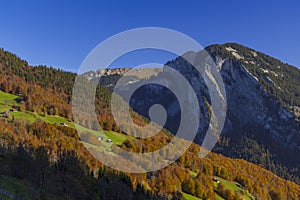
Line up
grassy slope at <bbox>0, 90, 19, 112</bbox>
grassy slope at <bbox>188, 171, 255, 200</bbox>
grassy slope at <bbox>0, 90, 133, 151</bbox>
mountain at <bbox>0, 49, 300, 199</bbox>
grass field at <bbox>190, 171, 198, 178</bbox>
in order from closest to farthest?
1. mountain at <bbox>0, 49, 300, 199</bbox>
2. grassy slope at <bbox>0, 90, 133, 151</bbox>
3. grassy slope at <bbox>0, 90, 19, 112</bbox>
4. grassy slope at <bbox>188, 171, 255, 200</bbox>
5. grass field at <bbox>190, 171, 198, 178</bbox>

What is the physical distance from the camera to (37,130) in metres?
157

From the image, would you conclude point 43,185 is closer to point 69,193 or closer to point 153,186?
point 69,193

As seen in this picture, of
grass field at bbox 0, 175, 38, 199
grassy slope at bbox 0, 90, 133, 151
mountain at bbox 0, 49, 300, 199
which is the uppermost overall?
grassy slope at bbox 0, 90, 133, 151

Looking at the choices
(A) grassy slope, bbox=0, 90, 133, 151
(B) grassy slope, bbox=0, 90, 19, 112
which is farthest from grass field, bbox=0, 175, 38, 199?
(B) grassy slope, bbox=0, 90, 19, 112

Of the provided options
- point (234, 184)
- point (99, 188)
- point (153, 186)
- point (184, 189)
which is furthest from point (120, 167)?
point (234, 184)

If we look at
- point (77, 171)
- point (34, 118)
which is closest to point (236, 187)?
point (77, 171)

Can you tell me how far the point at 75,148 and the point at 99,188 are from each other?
171 ft

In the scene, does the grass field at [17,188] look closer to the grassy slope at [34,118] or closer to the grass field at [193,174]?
the grassy slope at [34,118]

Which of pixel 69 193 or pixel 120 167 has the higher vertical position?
pixel 120 167

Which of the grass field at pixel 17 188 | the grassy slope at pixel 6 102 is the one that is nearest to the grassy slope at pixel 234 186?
the grassy slope at pixel 6 102

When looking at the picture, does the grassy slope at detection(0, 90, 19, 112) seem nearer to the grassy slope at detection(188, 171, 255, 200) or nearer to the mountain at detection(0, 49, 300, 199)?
the mountain at detection(0, 49, 300, 199)

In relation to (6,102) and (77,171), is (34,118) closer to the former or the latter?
(6,102)

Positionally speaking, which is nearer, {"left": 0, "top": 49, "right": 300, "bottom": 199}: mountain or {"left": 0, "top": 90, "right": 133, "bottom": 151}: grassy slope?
{"left": 0, "top": 49, "right": 300, "bottom": 199}: mountain

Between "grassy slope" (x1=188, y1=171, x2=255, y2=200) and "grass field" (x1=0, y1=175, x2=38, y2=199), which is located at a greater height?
"grassy slope" (x1=188, y1=171, x2=255, y2=200)
